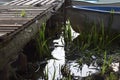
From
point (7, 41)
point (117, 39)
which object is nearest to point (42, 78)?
point (7, 41)

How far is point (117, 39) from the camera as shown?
20.9ft

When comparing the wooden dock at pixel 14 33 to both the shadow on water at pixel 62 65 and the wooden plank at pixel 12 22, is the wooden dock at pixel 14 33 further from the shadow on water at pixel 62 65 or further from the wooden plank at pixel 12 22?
the shadow on water at pixel 62 65

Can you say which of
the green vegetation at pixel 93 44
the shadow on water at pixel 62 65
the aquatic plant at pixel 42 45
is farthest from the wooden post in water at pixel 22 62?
the green vegetation at pixel 93 44

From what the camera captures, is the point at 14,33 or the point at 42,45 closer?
the point at 14,33

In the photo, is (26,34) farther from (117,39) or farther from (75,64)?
(117,39)

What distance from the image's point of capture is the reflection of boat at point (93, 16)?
6.37m

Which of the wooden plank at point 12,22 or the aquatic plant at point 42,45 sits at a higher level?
the wooden plank at point 12,22

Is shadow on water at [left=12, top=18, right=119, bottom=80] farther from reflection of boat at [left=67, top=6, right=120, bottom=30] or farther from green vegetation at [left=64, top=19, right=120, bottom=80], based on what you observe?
reflection of boat at [left=67, top=6, right=120, bottom=30]

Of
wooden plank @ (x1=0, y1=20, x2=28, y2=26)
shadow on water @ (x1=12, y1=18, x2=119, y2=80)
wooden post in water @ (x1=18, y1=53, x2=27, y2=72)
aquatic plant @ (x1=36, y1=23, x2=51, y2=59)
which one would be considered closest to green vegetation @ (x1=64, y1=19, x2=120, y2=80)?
shadow on water @ (x1=12, y1=18, x2=119, y2=80)

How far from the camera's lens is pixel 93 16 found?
6.51 metres

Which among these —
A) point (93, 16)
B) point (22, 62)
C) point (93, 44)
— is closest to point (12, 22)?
point (22, 62)

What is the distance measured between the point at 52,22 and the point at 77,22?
1071 millimetres

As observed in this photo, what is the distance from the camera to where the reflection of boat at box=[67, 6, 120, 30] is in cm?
637

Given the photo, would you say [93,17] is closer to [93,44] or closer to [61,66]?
[93,44]
